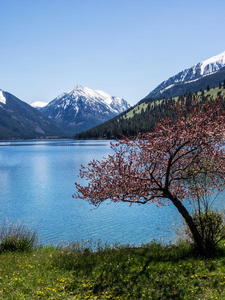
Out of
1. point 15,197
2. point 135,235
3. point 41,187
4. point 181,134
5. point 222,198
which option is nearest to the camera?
point 181,134

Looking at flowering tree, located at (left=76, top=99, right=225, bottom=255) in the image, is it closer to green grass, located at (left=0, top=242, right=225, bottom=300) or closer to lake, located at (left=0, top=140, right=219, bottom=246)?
green grass, located at (left=0, top=242, right=225, bottom=300)

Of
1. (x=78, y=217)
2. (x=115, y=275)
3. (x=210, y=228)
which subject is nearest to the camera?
(x=115, y=275)

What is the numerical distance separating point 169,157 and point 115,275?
5768mm

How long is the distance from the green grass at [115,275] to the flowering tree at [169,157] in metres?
2.04

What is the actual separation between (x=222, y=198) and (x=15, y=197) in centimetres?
3119

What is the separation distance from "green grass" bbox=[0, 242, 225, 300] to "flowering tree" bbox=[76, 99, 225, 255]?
2.04m

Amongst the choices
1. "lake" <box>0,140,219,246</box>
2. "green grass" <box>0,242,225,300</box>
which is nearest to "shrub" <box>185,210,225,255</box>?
"green grass" <box>0,242,225,300</box>

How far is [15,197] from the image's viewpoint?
42.6 meters

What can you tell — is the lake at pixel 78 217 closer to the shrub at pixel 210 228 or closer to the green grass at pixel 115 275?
the shrub at pixel 210 228

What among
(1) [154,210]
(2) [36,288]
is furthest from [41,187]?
(2) [36,288]

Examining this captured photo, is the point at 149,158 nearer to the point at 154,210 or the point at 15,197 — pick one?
the point at 154,210

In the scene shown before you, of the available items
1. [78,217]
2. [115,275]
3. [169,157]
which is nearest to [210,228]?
[169,157]

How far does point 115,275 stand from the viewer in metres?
10.8

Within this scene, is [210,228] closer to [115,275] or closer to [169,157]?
[169,157]
